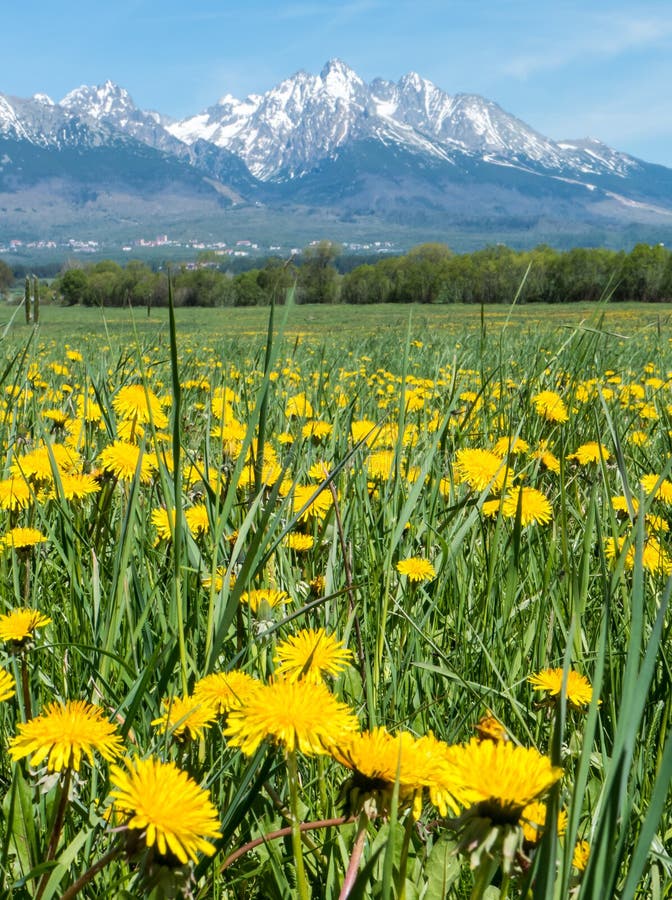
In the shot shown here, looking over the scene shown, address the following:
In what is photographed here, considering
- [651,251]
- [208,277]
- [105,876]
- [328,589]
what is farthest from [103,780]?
[208,277]

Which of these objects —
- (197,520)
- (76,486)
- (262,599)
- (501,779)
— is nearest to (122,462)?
(76,486)

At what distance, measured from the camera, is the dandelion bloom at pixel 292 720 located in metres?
0.67

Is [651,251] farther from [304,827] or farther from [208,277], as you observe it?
[304,827]

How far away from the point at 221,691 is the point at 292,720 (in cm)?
20

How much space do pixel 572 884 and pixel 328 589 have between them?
0.89 m

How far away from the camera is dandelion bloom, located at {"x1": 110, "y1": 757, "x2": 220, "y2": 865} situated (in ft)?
1.91

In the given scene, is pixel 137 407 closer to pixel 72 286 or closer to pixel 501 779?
pixel 501 779

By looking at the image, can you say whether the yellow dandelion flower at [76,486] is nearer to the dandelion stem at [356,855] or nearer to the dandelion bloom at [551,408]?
the dandelion stem at [356,855]

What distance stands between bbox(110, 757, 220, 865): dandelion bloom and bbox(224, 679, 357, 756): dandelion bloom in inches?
2.5

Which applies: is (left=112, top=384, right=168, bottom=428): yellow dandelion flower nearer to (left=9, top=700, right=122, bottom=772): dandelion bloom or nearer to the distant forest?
(left=9, top=700, right=122, bottom=772): dandelion bloom

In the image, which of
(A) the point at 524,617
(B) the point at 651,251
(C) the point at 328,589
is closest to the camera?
(C) the point at 328,589

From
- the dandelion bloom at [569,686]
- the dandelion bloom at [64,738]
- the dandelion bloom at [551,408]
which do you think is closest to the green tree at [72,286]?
the dandelion bloom at [551,408]

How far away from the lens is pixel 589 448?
2479mm

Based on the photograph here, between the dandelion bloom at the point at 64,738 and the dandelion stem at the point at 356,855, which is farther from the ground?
the dandelion bloom at the point at 64,738
